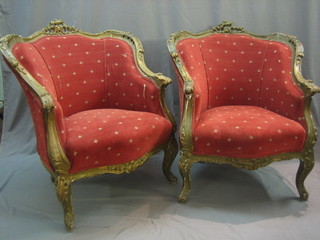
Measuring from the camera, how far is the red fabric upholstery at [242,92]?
→ 5.19ft

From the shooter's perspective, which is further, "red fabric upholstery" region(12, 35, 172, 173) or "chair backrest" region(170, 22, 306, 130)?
"chair backrest" region(170, 22, 306, 130)

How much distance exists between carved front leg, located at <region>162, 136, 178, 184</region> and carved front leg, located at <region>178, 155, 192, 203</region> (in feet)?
0.65

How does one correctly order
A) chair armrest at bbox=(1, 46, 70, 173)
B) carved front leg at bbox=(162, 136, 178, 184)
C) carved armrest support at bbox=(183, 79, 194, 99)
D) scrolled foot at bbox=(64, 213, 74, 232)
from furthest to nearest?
carved front leg at bbox=(162, 136, 178, 184) < carved armrest support at bbox=(183, 79, 194, 99) < scrolled foot at bbox=(64, 213, 74, 232) < chair armrest at bbox=(1, 46, 70, 173)

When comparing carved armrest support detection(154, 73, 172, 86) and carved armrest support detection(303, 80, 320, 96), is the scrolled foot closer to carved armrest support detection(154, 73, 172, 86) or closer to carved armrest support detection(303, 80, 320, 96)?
carved armrest support detection(154, 73, 172, 86)

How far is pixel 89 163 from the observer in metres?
1.49

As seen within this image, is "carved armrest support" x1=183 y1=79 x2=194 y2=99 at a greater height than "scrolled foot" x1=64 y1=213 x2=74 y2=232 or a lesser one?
greater

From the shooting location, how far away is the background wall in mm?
1575

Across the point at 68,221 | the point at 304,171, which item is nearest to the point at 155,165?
the point at 68,221

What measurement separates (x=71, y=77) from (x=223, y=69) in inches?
35.5

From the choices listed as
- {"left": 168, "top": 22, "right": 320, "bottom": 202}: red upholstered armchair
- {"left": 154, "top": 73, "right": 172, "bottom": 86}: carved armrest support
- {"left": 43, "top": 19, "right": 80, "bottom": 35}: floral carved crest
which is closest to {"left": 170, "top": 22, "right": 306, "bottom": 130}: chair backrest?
{"left": 168, "top": 22, "right": 320, "bottom": 202}: red upholstered armchair

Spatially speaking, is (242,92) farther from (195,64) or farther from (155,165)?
(155,165)

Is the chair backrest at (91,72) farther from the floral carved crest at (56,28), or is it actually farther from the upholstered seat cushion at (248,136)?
the upholstered seat cushion at (248,136)

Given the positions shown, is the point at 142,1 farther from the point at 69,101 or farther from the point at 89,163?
the point at 89,163

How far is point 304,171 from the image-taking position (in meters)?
1.71
